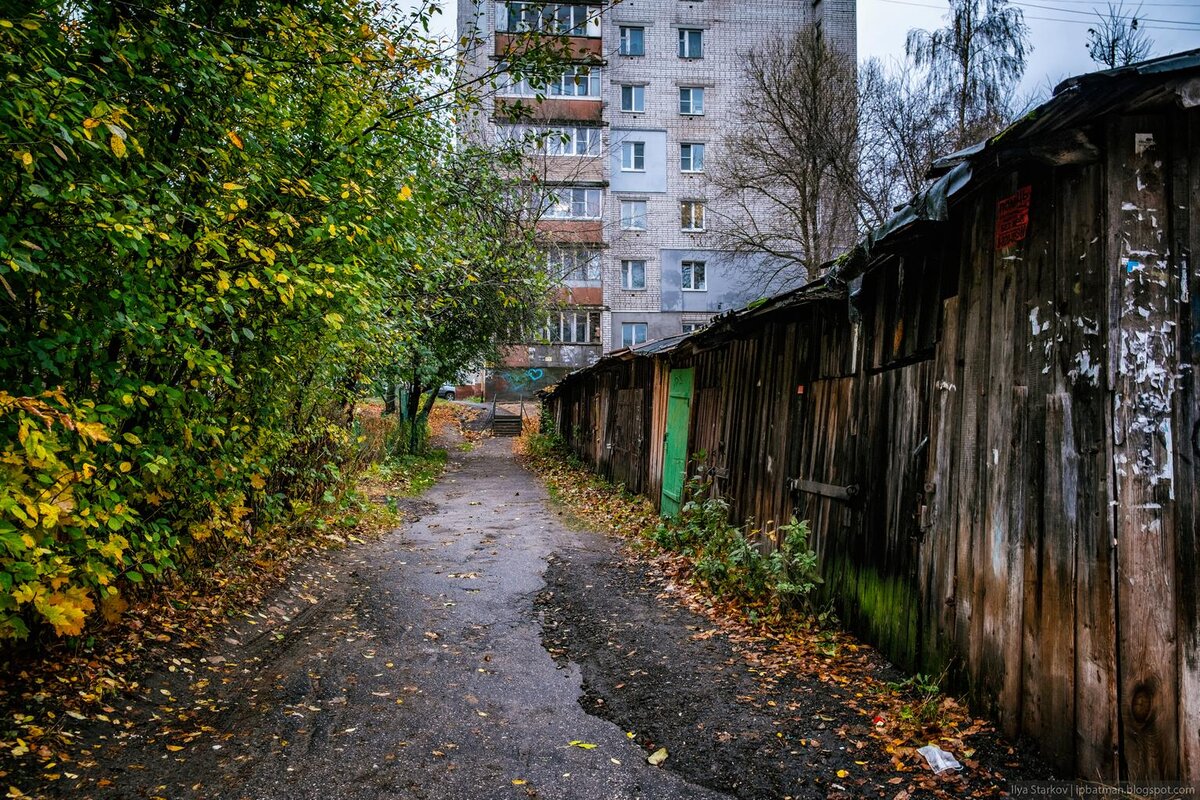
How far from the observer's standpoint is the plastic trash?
326 centimetres

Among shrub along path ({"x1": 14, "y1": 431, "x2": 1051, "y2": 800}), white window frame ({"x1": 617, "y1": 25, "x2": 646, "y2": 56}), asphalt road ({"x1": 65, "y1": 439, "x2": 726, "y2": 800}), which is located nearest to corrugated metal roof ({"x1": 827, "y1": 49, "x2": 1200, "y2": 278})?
shrub along path ({"x1": 14, "y1": 431, "x2": 1051, "y2": 800})

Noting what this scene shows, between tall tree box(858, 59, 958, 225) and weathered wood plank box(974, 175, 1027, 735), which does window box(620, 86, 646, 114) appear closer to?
tall tree box(858, 59, 958, 225)

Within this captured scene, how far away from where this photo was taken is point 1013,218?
3.51 m

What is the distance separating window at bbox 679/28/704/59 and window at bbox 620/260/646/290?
31.9 feet

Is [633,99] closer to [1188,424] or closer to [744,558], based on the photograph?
[744,558]

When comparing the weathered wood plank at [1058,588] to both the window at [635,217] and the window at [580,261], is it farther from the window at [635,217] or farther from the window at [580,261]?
the window at [635,217]

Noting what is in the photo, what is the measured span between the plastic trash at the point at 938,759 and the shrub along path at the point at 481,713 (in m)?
0.07

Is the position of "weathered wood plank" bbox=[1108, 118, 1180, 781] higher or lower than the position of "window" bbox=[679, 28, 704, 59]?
lower

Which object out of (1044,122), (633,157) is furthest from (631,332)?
(1044,122)

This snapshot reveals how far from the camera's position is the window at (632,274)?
101ft

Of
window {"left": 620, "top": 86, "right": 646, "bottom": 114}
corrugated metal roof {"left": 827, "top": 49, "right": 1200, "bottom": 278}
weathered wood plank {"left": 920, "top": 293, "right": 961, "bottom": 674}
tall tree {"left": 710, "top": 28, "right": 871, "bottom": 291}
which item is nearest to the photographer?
corrugated metal roof {"left": 827, "top": 49, "right": 1200, "bottom": 278}

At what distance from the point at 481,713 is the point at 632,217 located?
28504mm

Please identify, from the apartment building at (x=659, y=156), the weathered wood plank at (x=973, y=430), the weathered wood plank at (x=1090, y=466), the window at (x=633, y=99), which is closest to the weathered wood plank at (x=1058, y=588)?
the weathered wood plank at (x=1090, y=466)

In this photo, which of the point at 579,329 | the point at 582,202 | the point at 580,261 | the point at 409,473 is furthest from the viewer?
the point at 579,329
